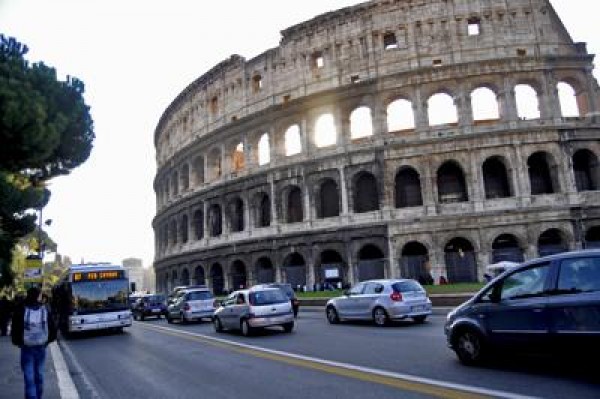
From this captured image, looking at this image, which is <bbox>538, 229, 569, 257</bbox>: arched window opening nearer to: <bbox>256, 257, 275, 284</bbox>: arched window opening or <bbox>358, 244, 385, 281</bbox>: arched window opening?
<bbox>358, 244, 385, 281</bbox>: arched window opening

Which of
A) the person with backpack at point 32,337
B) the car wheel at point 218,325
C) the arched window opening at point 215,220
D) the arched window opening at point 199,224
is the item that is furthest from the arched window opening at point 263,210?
the person with backpack at point 32,337

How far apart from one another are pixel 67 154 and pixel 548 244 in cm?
2597

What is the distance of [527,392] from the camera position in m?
5.77

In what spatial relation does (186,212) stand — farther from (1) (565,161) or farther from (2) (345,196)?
(1) (565,161)

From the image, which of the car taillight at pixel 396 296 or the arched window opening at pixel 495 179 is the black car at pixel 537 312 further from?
the arched window opening at pixel 495 179

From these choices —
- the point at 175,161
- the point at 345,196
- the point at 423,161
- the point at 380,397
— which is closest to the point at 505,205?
the point at 423,161

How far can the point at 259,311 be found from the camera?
47.4 feet

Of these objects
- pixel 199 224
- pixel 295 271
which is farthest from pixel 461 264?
pixel 199 224

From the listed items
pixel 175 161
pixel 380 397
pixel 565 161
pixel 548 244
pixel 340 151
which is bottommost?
pixel 380 397

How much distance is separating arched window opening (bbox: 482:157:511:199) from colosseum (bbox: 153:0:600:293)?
0.26 ft

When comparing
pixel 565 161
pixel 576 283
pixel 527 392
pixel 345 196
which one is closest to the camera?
pixel 527 392

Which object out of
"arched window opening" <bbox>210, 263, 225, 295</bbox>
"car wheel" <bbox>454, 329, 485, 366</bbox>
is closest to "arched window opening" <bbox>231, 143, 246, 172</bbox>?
"arched window opening" <bbox>210, 263, 225, 295</bbox>

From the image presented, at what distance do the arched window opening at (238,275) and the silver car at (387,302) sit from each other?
70.4 ft

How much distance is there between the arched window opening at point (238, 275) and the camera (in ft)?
120
